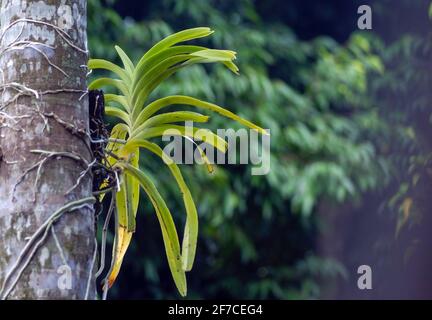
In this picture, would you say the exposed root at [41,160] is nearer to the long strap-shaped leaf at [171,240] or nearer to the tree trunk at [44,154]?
the tree trunk at [44,154]

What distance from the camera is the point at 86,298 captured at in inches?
57.2

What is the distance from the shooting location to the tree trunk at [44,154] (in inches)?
56.1

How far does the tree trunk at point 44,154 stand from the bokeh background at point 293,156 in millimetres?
2696

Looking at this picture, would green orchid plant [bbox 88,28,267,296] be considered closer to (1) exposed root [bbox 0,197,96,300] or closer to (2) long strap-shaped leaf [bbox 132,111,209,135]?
(2) long strap-shaped leaf [bbox 132,111,209,135]

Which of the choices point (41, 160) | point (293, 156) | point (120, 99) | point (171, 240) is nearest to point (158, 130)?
point (120, 99)

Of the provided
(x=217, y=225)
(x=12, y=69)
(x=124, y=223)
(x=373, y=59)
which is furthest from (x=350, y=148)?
(x=12, y=69)

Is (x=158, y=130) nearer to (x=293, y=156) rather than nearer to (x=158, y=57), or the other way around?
(x=158, y=57)

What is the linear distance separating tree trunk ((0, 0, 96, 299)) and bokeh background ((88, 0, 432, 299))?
2.70 metres

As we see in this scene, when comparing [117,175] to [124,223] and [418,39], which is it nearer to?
[124,223]

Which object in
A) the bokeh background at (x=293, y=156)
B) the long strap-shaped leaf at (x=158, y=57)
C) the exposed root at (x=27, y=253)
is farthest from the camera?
the bokeh background at (x=293, y=156)

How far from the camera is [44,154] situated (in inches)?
58.3

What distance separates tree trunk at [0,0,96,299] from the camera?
142cm

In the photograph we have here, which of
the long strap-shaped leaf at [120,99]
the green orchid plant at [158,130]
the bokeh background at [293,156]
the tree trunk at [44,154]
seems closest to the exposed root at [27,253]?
the tree trunk at [44,154]

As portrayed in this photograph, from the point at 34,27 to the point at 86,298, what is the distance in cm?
53
